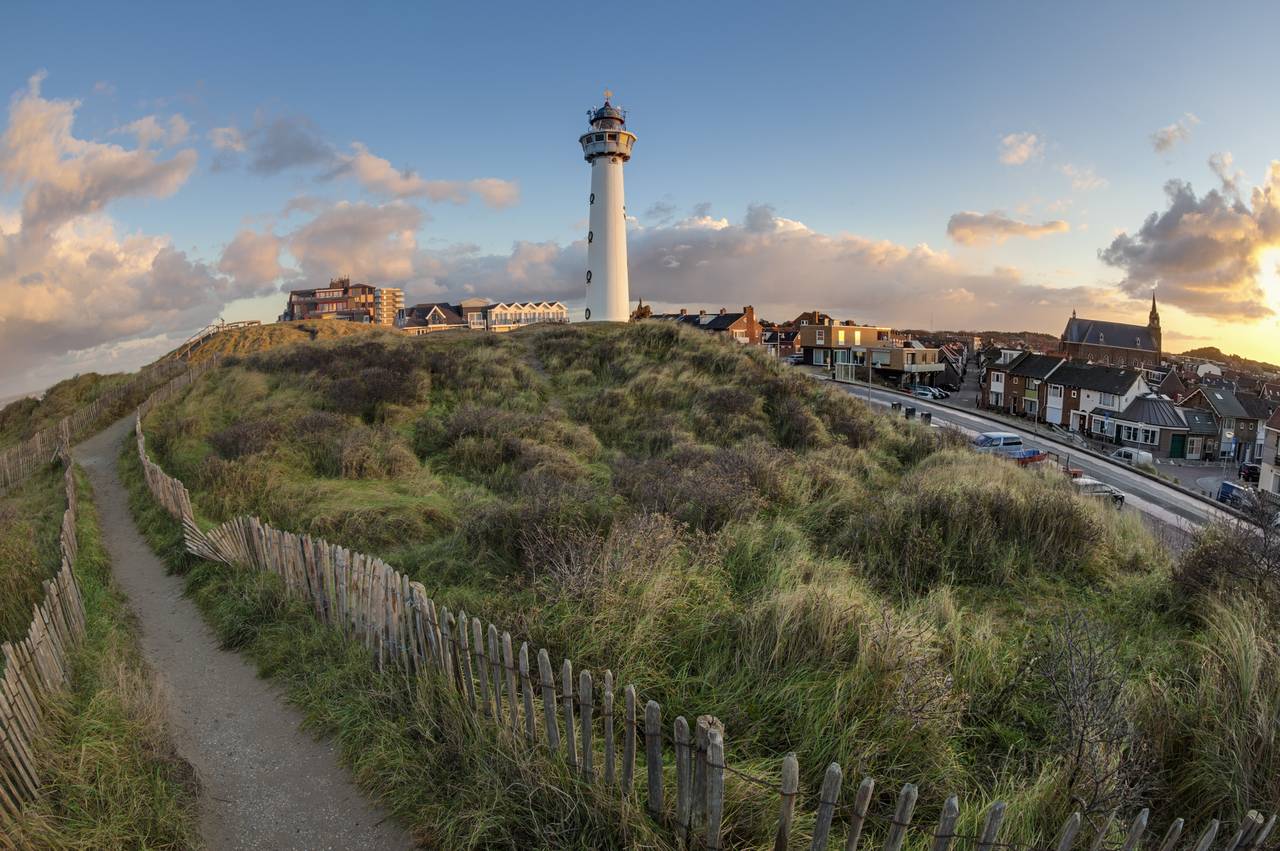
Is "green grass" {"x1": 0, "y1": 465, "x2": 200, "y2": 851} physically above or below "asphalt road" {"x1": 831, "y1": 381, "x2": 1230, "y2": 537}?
above

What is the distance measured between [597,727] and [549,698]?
88cm

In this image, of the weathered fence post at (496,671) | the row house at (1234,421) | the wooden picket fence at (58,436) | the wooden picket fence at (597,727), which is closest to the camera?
the wooden picket fence at (597,727)

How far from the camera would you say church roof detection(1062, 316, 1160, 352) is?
9919 cm

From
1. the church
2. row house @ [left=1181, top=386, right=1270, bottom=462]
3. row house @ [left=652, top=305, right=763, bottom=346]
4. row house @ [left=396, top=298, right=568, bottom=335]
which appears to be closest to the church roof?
the church

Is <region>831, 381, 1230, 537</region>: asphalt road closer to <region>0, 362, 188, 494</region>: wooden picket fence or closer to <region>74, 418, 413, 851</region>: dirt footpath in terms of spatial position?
<region>74, 418, 413, 851</region>: dirt footpath

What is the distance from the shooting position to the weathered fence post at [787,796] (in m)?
3.06

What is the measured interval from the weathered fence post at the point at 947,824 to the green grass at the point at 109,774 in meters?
4.72

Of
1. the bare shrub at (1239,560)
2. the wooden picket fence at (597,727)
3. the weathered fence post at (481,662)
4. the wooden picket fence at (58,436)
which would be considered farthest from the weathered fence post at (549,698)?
the wooden picket fence at (58,436)

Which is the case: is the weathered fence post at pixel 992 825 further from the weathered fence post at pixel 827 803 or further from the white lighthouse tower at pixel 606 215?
the white lighthouse tower at pixel 606 215

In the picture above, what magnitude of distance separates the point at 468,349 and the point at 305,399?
10320mm

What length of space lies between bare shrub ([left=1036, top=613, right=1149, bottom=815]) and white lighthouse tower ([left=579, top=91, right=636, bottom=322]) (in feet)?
139

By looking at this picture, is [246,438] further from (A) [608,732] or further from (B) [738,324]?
(B) [738,324]

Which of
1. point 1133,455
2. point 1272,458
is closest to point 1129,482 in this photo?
point 1272,458

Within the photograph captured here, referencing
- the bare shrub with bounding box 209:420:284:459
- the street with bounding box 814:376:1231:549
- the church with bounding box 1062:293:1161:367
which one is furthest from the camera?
the church with bounding box 1062:293:1161:367
